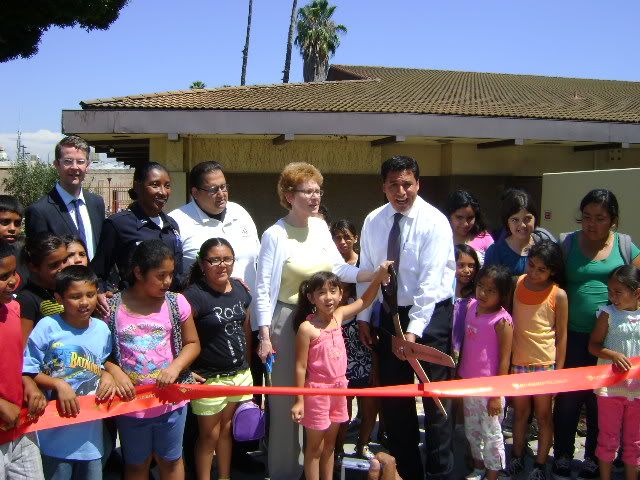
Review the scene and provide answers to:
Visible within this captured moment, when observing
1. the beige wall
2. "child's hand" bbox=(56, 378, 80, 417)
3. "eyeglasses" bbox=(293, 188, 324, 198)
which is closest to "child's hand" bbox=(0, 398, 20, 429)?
"child's hand" bbox=(56, 378, 80, 417)

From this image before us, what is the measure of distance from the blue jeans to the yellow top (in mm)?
1417

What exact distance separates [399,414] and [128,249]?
1971mm

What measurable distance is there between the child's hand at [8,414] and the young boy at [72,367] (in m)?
0.21

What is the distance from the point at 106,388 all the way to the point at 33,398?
0.33 metres

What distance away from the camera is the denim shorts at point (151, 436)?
3.29m

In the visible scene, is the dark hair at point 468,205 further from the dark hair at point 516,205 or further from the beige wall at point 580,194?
the beige wall at point 580,194

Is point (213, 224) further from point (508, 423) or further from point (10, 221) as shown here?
point (508, 423)

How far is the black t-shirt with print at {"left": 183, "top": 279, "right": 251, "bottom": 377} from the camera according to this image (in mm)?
3645

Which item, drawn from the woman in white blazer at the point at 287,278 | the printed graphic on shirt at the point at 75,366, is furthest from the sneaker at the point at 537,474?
the printed graphic on shirt at the point at 75,366

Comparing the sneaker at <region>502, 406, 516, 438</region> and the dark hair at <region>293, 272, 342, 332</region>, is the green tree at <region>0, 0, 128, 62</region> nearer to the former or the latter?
the dark hair at <region>293, 272, 342, 332</region>

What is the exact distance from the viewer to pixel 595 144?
11.3 m

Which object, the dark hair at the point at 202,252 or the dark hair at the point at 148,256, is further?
the dark hair at the point at 202,252

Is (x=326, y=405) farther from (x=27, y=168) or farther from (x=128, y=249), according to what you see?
(x=27, y=168)

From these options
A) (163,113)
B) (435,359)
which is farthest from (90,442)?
(163,113)
